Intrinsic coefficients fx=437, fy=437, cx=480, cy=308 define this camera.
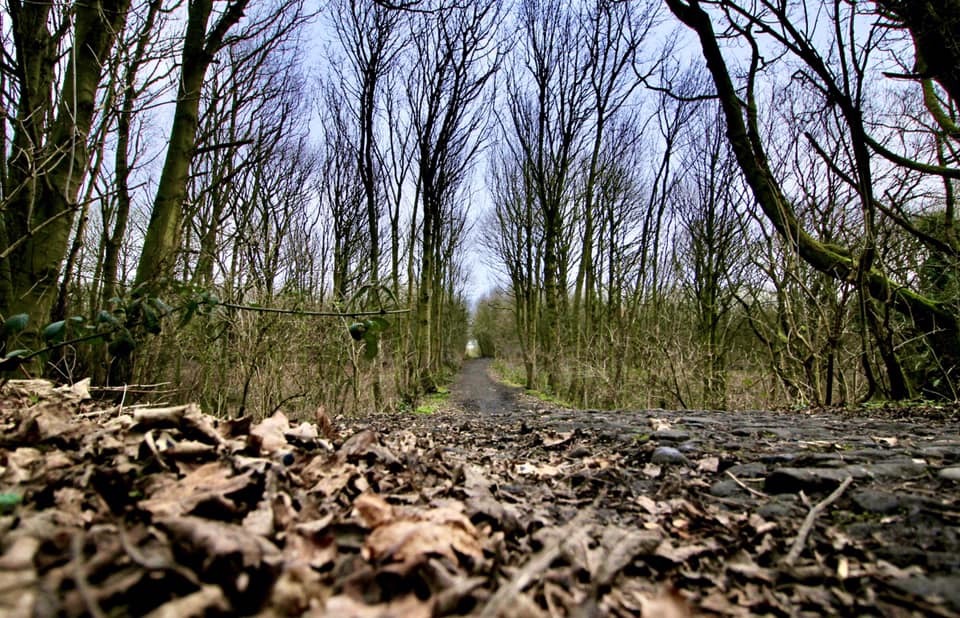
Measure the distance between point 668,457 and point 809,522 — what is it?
861mm

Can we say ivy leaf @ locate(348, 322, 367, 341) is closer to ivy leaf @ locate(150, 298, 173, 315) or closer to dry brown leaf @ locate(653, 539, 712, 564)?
ivy leaf @ locate(150, 298, 173, 315)

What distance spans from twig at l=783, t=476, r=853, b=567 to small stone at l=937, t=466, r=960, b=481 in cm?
34

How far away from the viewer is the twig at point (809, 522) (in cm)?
112

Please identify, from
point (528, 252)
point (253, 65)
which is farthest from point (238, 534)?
point (528, 252)

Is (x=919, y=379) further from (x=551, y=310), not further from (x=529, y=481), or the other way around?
(x=551, y=310)

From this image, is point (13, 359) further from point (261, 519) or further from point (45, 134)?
point (45, 134)

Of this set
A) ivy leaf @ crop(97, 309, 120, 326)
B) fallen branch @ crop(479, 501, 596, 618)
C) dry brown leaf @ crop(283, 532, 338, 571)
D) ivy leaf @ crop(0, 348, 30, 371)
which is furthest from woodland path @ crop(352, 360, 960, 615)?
ivy leaf @ crop(0, 348, 30, 371)

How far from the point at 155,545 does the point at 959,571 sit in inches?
67.8

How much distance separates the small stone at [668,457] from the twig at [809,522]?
63 centimetres

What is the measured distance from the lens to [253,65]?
30.9 ft

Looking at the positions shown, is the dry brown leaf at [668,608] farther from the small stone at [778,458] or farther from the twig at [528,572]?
the small stone at [778,458]

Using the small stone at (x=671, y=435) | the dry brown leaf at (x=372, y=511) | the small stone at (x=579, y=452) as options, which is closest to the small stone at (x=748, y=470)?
the small stone at (x=671, y=435)

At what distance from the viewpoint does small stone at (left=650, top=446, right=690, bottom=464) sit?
2.10 metres

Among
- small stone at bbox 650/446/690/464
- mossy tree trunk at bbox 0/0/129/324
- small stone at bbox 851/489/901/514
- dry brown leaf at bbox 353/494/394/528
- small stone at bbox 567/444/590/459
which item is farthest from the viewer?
mossy tree trunk at bbox 0/0/129/324
